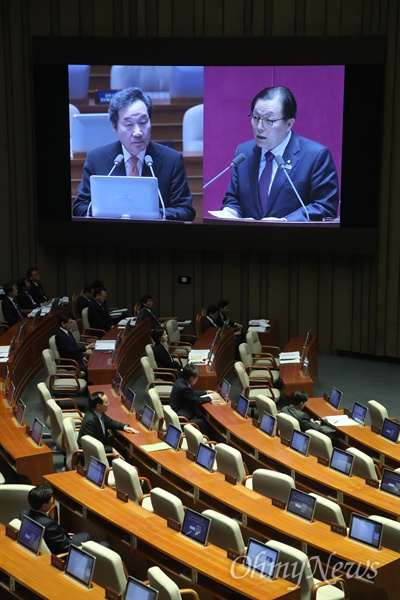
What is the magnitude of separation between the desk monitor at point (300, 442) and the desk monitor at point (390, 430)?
3.64 feet

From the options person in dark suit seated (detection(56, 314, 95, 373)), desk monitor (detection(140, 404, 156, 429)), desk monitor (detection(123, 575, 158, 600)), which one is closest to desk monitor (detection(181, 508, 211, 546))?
desk monitor (detection(123, 575, 158, 600))

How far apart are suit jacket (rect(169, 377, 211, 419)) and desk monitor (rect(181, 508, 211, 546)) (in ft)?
11.3

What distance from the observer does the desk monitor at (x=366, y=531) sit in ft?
20.4

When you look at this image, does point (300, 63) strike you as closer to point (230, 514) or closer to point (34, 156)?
point (34, 156)

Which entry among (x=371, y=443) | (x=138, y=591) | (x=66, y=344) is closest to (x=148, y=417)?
(x=371, y=443)

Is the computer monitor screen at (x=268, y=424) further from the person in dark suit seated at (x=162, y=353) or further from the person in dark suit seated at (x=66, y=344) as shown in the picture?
the person in dark suit seated at (x=66, y=344)

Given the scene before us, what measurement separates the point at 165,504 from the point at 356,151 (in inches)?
331

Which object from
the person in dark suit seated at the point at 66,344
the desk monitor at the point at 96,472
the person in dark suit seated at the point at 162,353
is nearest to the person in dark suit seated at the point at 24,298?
the person in dark suit seated at the point at 66,344

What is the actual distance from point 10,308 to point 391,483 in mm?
7368

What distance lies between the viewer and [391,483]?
750 cm

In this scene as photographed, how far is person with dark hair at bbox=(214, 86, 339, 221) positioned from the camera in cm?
1384

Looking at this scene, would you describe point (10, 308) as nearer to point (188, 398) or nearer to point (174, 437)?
point (188, 398)

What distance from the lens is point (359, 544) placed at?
248 inches

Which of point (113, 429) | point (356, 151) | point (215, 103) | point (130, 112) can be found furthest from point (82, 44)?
point (113, 429)
